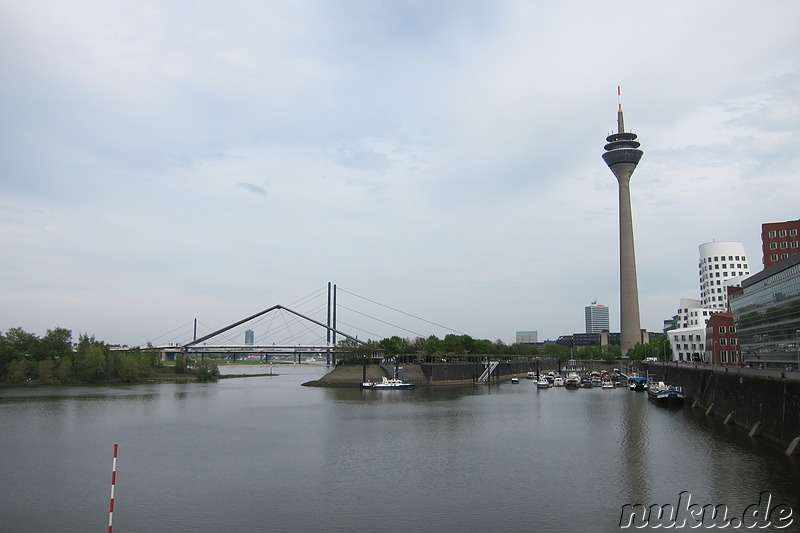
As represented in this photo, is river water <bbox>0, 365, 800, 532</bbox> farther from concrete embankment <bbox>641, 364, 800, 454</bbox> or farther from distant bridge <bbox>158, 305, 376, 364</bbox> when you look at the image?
distant bridge <bbox>158, 305, 376, 364</bbox>

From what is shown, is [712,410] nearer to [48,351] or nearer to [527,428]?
[527,428]

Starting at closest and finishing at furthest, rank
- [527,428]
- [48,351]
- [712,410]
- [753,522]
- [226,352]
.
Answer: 1. [753,522]
2. [527,428]
3. [712,410]
4. [48,351]
5. [226,352]

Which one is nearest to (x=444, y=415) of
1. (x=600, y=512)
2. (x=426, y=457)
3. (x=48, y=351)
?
(x=426, y=457)

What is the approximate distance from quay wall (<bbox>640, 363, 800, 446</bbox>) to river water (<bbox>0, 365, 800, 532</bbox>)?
3.32 feet

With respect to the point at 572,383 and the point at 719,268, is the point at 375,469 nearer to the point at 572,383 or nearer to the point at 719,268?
the point at 572,383

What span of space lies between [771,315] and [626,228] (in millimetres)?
79628

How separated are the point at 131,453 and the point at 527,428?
76.0ft

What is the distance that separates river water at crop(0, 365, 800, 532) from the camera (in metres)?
18.3

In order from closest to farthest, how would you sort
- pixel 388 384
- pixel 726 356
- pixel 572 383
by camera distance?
pixel 726 356 < pixel 388 384 < pixel 572 383

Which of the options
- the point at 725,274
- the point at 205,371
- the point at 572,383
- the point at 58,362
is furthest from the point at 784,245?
the point at 58,362

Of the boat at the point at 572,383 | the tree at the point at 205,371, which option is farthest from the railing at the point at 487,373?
the tree at the point at 205,371

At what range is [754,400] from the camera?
3184 centimetres

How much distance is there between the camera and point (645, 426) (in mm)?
37219

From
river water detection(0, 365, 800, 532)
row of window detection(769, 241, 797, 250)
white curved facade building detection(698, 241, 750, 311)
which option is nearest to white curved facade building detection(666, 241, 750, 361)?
white curved facade building detection(698, 241, 750, 311)
